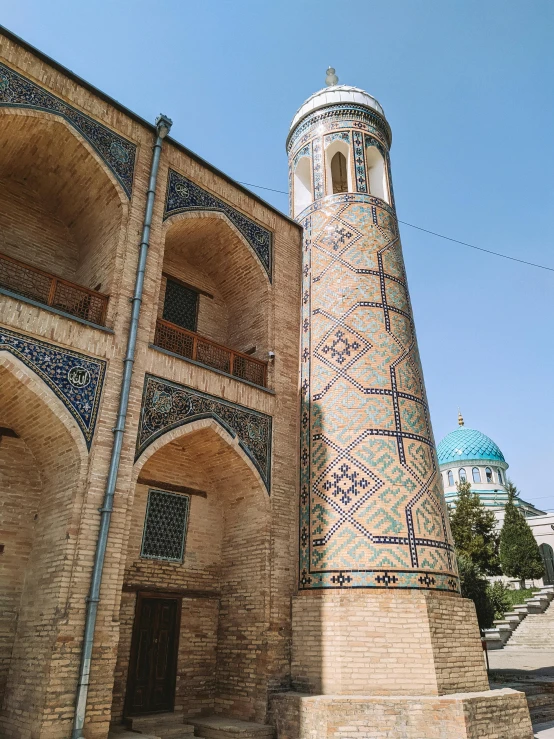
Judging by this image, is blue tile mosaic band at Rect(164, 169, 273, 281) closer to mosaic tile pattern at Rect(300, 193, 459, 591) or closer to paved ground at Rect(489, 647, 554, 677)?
mosaic tile pattern at Rect(300, 193, 459, 591)

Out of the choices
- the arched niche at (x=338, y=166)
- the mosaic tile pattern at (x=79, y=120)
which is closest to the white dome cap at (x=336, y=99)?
the arched niche at (x=338, y=166)

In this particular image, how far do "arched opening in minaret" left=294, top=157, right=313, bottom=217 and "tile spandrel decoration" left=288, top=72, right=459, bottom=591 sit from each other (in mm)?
59

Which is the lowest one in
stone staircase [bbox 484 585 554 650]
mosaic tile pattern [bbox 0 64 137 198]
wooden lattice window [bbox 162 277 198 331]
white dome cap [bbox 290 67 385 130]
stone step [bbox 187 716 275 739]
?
stone step [bbox 187 716 275 739]

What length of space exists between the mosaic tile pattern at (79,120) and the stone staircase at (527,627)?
14.7 metres

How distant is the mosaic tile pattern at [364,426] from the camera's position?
649cm

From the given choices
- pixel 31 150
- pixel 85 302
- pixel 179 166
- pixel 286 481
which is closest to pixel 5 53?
pixel 31 150

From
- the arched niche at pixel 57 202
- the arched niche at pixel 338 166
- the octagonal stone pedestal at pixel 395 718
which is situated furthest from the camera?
the arched niche at pixel 338 166

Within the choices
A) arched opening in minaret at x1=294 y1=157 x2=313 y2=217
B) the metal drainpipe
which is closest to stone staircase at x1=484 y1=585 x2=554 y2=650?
arched opening in minaret at x1=294 y1=157 x2=313 y2=217

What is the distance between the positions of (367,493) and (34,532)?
3636 mm

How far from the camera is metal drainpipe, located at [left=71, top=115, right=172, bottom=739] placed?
15.7 feet

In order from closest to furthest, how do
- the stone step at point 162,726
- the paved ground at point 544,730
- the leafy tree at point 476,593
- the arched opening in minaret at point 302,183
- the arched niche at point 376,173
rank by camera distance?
the stone step at point 162,726 < the paved ground at point 544,730 < the arched niche at point 376,173 < the arched opening in minaret at point 302,183 < the leafy tree at point 476,593

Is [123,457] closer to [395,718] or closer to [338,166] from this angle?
[395,718]

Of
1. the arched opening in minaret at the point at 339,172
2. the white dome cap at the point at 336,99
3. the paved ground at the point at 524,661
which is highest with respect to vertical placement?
the white dome cap at the point at 336,99

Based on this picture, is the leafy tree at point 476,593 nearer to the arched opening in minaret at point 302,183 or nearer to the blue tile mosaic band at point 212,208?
the blue tile mosaic band at point 212,208
